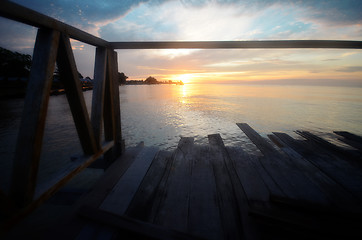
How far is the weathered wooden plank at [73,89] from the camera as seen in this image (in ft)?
5.79

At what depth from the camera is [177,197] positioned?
210cm

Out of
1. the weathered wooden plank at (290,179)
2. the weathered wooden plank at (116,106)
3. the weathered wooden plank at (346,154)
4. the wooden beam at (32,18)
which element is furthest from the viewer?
the weathered wooden plank at (346,154)

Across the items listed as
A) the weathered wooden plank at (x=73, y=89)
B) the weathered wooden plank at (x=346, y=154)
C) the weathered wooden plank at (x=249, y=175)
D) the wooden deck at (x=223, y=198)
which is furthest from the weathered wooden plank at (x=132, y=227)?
the weathered wooden plank at (x=346, y=154)

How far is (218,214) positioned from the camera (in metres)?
1.81

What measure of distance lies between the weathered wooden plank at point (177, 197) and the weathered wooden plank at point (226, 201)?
1.44 ft

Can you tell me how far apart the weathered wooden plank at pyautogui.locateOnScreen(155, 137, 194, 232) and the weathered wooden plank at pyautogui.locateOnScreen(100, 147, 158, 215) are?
47cm

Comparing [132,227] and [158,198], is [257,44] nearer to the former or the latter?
[158,198]

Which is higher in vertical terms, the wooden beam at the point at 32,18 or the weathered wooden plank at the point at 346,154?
the wooden beam at the point at 32,18

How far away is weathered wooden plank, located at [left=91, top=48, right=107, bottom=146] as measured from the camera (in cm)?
259

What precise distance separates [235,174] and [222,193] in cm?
62

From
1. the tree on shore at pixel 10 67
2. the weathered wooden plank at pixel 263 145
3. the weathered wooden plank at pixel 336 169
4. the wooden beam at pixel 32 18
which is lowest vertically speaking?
the weathered wooden plank at pixel 336 169

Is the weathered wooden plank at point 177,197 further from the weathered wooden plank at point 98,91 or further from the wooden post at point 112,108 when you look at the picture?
the weathered wooden plank at point 98,91

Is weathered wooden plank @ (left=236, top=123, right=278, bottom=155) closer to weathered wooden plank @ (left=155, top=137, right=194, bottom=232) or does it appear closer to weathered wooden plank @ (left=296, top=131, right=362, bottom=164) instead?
weathered wooden plank @ (left=296, top=131, right=362, bottom=164)

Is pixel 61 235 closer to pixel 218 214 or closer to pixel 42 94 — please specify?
pixel 42 94
